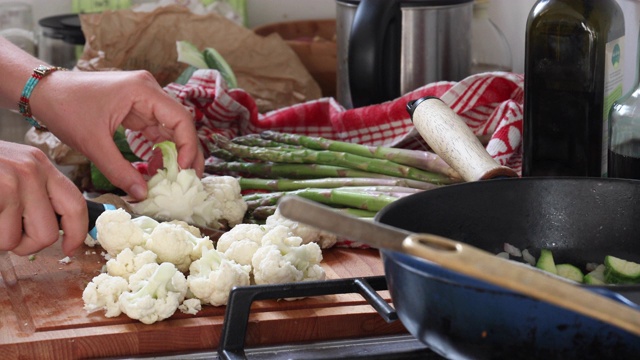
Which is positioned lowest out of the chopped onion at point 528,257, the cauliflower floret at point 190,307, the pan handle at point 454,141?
the cauliflower floret at point 190,307

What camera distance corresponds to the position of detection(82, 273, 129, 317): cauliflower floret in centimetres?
107

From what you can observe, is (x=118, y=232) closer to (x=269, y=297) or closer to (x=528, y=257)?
(x=269, y=297)

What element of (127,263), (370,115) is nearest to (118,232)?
(127,263)

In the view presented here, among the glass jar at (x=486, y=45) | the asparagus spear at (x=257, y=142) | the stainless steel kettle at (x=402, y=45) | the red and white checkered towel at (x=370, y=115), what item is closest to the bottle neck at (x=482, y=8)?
the glass jar at (x=486, y=45)

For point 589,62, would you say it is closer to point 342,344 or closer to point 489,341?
point 342,344

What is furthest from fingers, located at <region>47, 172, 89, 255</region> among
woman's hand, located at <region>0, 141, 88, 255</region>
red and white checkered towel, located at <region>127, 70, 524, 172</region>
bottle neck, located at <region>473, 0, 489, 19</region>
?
bottle neck, located at <region>473, 0, 489, 19</region>

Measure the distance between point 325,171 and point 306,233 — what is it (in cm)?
23

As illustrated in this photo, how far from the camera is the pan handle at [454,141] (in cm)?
120

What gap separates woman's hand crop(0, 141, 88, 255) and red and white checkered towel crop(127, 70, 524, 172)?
450 mm

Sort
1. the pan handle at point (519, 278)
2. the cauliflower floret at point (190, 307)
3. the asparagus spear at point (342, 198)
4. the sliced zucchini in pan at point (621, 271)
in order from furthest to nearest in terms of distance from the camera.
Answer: the asparagus spear at point (342, 198)
the cauliflower floret at point (190, 307)
the sliced zucchini in pan at point (621, 271)
the pan handle at point (519, 278)

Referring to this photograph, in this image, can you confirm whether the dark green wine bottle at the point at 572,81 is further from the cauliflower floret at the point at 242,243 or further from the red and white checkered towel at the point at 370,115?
the cauliflower floret at the point at 242,243

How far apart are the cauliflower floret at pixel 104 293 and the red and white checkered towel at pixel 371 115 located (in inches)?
23.1

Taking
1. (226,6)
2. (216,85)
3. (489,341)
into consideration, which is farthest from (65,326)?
(226,6)

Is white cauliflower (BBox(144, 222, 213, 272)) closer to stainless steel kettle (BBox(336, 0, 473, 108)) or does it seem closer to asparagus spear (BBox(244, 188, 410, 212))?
asparagus spear (BBox(244, 188, 410, 212))
